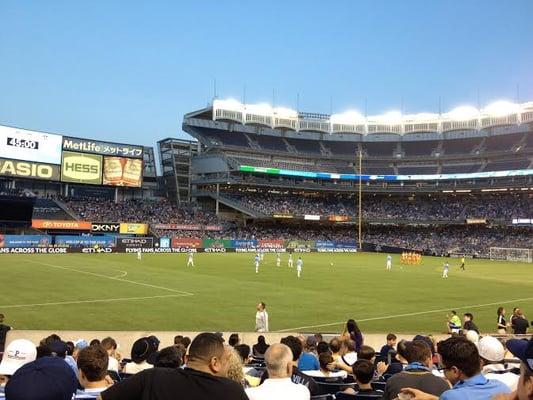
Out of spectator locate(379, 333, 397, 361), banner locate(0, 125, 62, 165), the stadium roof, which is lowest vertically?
spectator locate(379, 333, 397, 361)

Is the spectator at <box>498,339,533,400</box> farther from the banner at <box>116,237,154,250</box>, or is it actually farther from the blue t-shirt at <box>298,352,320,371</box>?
the banner at <box>116,237,154,250</box>

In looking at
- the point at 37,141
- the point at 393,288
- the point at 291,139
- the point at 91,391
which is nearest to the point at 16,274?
the point at 393,288

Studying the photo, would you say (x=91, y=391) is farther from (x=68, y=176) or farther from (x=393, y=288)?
(x=68, y=176)

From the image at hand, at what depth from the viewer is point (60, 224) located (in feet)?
237

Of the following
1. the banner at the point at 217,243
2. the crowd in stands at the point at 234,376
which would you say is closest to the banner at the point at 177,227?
the banner at the point at 217,243

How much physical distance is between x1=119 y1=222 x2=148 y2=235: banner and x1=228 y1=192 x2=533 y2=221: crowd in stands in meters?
24.9

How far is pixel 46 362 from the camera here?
4.52 meters

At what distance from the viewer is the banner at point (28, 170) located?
71338mm

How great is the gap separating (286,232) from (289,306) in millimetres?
71411

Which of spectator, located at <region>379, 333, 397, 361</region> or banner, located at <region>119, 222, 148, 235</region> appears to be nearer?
spectator, located at <region>379, 333, 397, 361</region>

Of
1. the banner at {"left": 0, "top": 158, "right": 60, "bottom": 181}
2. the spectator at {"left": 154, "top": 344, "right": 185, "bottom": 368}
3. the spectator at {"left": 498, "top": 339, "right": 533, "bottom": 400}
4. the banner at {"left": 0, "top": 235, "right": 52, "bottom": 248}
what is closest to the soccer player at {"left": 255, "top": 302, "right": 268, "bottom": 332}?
the spectator at {"left": 154, "top": 344, "right": 185, "bottom": 368}

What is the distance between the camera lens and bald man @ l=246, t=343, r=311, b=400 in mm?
4789

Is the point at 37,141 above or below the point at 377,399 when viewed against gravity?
above

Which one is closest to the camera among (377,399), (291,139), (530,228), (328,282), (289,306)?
(377,399)
